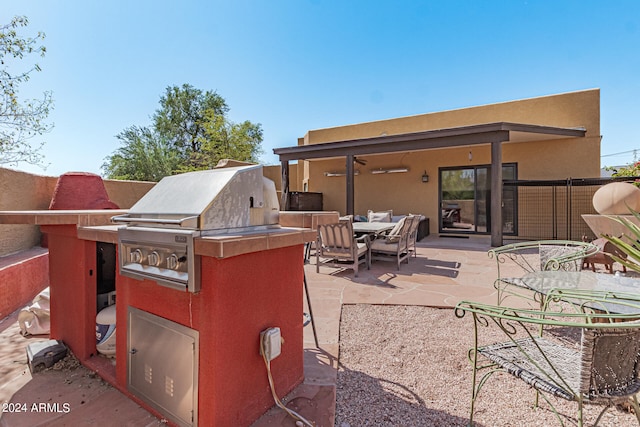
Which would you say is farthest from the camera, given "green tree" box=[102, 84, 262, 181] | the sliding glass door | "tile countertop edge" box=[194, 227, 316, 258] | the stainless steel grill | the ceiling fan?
"green tree" box=[102, 84, 262, 181]

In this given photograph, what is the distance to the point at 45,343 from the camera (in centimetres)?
225

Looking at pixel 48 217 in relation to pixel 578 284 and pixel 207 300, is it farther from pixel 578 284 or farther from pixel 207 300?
pixel 578 284

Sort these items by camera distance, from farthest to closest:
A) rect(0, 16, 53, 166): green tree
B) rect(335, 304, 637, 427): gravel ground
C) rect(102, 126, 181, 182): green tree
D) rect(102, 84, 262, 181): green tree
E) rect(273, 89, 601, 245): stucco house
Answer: rect(102, 126, 181, 182): green tree, rect(102, 84, 262, 181): green tree, rect(273, 89, 601, 245): stucco house, rect(0, 16, 53, 166): green tree, rect(335, 304, 637, 427): gravel ground

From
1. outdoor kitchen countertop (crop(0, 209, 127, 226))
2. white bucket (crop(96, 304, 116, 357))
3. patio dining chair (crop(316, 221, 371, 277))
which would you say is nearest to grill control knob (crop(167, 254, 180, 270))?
outdoor kitchen countertop (crop(0, 209, 127, 226))

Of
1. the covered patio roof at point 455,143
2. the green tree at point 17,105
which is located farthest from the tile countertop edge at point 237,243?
the green tree at point 17,105

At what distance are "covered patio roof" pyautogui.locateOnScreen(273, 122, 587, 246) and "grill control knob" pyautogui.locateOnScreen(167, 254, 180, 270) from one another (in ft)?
24.9

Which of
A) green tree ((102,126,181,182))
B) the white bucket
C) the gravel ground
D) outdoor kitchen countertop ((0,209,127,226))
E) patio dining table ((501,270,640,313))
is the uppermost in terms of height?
green tree ((102,126,181,182))

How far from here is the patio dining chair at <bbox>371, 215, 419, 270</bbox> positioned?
5145 mm

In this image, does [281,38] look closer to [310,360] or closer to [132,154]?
[310,360]

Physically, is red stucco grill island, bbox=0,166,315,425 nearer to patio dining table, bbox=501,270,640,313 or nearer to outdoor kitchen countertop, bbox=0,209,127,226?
outdoor kitchen countertop, bbox=0,209,127,226

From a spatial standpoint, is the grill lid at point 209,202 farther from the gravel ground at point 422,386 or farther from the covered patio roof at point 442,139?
the covered patio roof at point 442,139

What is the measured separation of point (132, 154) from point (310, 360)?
22209 millimetres

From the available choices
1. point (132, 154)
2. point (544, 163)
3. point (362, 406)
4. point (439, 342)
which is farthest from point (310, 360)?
point (132, 154)

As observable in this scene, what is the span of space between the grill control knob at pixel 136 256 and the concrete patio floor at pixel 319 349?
2.93 feet
